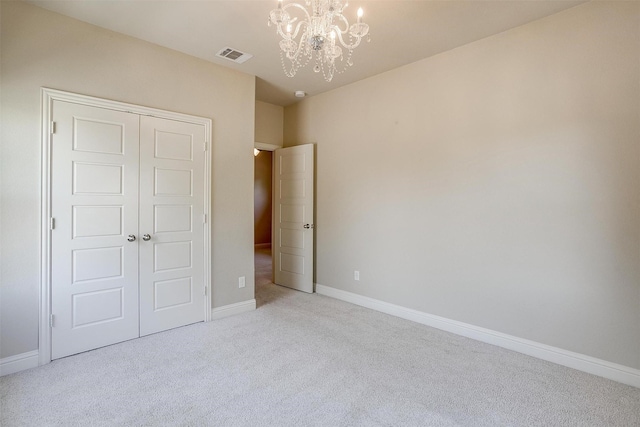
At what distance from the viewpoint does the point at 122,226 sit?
291 cm

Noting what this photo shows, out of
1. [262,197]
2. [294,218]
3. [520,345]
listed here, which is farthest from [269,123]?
[262,197]

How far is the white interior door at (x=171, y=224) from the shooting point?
305 cm

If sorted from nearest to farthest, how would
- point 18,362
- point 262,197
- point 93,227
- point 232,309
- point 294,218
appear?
point 18,362
point 93,227
point 232,309
point 294,218
point 262,197

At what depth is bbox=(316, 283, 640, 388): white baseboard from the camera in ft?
7.68

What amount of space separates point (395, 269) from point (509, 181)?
1.52 meters

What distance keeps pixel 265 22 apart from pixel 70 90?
1744 mm

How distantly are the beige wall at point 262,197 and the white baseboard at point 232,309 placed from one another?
5787 millimetres

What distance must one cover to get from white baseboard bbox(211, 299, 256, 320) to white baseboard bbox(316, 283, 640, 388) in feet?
4.46

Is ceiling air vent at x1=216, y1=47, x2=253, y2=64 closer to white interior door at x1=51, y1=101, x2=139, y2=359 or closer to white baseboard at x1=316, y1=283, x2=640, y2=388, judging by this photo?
white interior door at x1=51, y1=101, x2=139, y2=359

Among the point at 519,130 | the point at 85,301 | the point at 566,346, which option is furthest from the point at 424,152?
the point at 85,301

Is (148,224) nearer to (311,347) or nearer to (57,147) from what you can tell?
(57,147)

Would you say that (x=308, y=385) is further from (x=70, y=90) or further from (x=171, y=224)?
(x=70, y=90)

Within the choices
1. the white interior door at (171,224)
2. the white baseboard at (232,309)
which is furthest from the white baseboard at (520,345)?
the white interior door at (171,224)

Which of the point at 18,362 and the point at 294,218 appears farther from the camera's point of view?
the point at 294,218
